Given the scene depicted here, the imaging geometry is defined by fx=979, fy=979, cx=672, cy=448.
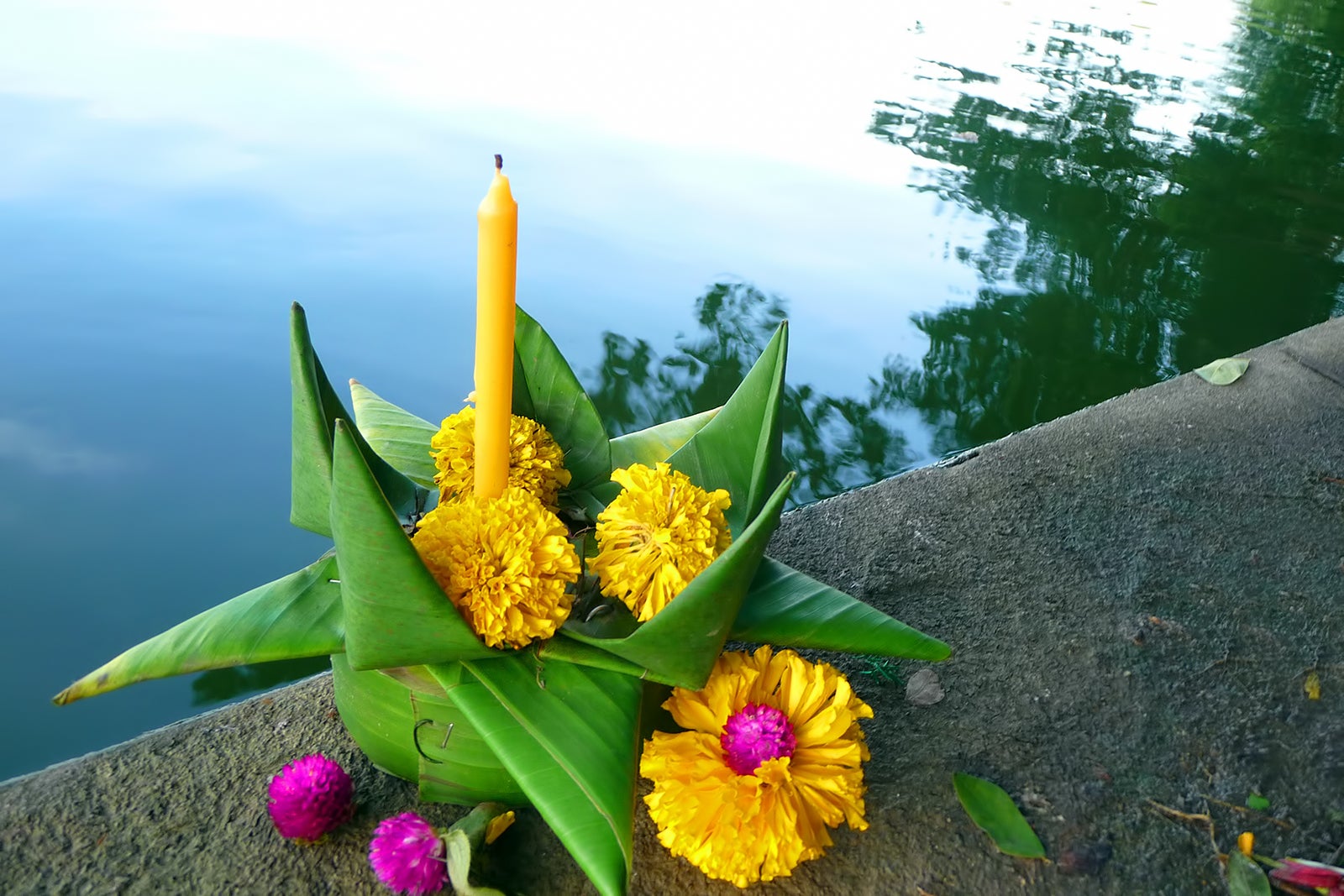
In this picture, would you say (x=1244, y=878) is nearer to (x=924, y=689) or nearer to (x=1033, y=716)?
(x=1033, y=716)

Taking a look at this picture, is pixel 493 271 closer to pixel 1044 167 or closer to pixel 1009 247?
pixel 1009 247

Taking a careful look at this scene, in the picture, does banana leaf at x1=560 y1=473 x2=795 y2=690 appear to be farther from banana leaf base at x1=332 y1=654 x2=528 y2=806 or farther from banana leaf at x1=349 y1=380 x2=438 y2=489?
banana leaf at x1=349 y1=380 x2=438 y2=489

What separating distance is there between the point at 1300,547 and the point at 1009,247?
1.67 m

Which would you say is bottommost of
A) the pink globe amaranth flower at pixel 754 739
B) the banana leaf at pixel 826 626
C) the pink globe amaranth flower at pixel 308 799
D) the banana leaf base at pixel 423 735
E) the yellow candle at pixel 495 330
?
the pink globe amaranth flower at pixel 308 799

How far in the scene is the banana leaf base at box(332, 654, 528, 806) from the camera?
0.81 metres

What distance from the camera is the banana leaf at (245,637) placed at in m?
0.74

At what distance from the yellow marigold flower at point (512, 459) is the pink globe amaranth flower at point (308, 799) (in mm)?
290

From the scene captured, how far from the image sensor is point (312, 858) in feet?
3.03

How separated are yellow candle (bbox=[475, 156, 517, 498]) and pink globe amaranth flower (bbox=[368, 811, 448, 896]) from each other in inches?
11.7

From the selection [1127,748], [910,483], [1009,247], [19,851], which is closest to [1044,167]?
[1009,247]

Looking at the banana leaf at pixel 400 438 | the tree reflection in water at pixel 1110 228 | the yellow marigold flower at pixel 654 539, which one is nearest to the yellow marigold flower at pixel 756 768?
the yellow marigold flower at pixel 654 539

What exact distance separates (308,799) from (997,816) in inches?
26.8

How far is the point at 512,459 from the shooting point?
83 centimetres

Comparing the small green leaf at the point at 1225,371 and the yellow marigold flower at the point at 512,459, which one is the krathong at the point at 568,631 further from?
the small green leaf at the point at 1225,371
